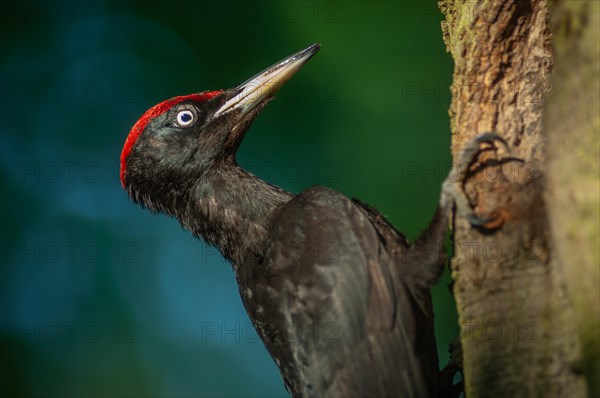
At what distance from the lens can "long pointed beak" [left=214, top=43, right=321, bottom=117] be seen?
3648mm

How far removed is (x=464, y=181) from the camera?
272 centimetres

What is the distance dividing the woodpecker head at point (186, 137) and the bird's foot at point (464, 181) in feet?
4.29

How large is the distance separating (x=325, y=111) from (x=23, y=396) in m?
3.65

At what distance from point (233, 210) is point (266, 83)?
2.43ft

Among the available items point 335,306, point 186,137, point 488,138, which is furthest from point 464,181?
point 186,137

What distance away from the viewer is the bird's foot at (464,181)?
99.3 inches

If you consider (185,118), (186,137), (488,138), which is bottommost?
(488,138)

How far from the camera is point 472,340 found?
7.97 feet

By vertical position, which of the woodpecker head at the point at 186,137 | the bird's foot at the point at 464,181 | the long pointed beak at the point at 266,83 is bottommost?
the bird's foot at the point at 464,181

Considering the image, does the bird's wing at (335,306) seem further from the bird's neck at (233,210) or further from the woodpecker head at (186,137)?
the woodpecker head at (186,137)

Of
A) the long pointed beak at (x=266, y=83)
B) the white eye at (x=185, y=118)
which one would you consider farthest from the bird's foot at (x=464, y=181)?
the white eye at (x=185, y=118)

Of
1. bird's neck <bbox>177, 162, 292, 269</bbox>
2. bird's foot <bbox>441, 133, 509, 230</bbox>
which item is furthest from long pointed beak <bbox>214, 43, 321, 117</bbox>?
bird's foot <bbox>441, 133, 509, 230</bbox>

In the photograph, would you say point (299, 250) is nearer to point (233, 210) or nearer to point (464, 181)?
point (233, 210)

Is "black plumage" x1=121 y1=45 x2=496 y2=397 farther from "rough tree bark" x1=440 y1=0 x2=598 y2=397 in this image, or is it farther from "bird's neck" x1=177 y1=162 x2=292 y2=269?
"rough tree bark" x1=440 y1=0 x2=598 y2=397
